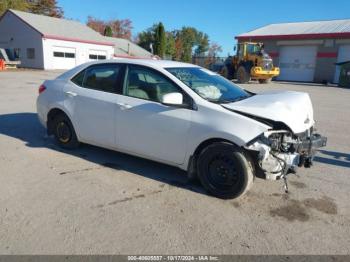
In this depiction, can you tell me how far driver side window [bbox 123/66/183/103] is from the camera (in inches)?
173

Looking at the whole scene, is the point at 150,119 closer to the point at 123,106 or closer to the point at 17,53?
the point at 123,106

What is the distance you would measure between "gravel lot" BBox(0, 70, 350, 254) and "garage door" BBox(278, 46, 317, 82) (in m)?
32.0

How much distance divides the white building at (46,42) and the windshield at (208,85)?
32.2 meters

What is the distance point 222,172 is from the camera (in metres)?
3.95

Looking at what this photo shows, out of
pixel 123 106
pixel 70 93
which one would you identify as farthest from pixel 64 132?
pixel 123 106

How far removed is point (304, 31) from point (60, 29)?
27.4 m

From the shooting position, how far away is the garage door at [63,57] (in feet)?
113

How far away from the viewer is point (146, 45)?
214ft

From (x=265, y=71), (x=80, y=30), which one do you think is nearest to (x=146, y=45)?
(x=80, y=30)

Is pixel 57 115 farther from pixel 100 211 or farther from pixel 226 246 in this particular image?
pixel 226 246

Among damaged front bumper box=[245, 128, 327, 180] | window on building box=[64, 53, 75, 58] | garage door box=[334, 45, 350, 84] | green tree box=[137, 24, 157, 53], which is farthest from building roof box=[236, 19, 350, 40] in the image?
damaged front bumper box=[245, 128, 327, 180]

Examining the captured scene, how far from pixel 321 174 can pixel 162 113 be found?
2632 millimetres

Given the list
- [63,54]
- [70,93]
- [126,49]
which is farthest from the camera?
[126,49]

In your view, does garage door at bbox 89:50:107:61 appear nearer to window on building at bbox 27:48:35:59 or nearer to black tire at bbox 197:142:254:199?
window on building at bbox 27:48:35:59
